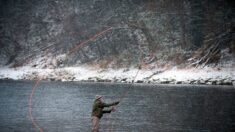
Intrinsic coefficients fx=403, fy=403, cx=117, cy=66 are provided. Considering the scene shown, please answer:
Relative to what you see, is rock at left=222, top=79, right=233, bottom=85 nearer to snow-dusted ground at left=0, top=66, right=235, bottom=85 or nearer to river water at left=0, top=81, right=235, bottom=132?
snow-dusted ground at left=0, top=66, right=235, bottom=85

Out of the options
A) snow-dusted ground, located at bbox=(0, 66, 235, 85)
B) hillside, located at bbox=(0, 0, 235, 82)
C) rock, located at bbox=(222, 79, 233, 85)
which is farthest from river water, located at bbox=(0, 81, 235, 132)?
hillside, located at bbox=(0, 0, 235, 82)

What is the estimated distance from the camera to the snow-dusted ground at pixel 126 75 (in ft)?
203

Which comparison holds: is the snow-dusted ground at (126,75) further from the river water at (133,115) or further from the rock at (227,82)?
the river water at (133,115)

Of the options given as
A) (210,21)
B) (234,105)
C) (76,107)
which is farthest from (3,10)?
(234,105)

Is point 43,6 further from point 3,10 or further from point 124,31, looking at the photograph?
point 124,31

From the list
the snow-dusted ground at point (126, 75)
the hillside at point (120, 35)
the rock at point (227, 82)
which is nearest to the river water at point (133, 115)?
the rock at point (227, 82)

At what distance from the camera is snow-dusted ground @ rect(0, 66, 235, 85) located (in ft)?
203

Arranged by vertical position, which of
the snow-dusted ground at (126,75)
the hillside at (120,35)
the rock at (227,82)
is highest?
the hillside at (120,35)

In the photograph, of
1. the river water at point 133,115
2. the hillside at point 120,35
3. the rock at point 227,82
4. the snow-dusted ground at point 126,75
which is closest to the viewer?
the river water at point 133,115

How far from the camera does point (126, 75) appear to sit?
75.2m

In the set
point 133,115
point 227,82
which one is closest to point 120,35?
point 227,82

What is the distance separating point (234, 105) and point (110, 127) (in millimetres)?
11405

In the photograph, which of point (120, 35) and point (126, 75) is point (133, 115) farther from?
point (120, 35)

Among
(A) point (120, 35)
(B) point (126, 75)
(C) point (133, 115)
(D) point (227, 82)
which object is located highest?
(A) point (120, 35)
